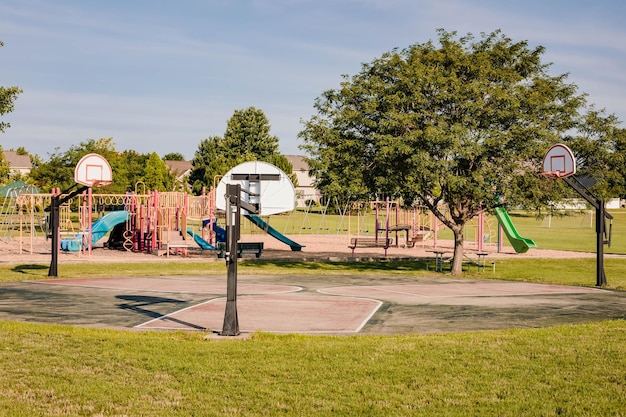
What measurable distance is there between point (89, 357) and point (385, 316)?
21.6 ft

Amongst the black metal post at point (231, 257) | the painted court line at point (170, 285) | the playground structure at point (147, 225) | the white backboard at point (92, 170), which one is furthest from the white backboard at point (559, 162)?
the playground structure at point (147, 225)

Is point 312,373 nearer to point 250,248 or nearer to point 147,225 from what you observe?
point 250,248

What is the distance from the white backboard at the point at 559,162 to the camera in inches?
841

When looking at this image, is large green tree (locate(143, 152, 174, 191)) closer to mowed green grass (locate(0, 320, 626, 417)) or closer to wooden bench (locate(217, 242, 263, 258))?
wooden bench (locate(217, 242, 263, 258))

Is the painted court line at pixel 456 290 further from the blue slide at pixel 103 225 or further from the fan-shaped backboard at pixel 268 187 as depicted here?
the blue slide at pixel 103 225

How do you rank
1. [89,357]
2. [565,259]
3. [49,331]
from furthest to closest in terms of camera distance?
[565,259] → [49,331] → [89,357]

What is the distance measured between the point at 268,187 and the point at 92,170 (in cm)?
1153

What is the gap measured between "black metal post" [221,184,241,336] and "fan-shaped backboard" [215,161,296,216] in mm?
20342

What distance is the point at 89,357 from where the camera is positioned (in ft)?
32.7

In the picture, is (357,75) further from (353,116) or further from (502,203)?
(502,203)

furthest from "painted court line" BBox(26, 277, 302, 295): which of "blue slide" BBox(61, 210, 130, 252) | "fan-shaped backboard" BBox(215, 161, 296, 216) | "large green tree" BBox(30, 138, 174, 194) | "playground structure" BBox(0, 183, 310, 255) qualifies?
"large green tree" BBox(30, 138, 174, 194)

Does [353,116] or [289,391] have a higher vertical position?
[353,116]

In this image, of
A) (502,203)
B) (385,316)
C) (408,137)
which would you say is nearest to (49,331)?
(385,316)

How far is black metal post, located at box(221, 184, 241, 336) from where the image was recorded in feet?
39.3
